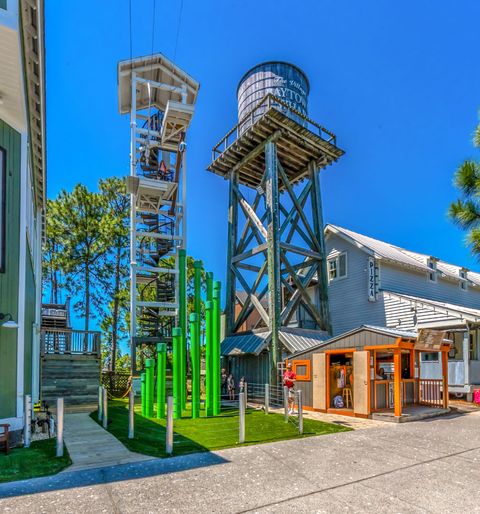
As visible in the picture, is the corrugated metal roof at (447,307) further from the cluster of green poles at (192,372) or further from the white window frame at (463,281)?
the cluster of green poles at (192,372)

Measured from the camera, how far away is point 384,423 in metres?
12.6

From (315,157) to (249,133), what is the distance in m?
3.94

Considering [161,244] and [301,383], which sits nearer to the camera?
[301,383]

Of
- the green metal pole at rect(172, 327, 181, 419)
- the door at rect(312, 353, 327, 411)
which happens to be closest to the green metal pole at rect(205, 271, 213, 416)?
the green metal pole at rect(172, 327, 181, 419)

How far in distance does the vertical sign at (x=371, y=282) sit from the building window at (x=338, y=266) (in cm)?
206

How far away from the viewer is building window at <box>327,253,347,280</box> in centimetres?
2383

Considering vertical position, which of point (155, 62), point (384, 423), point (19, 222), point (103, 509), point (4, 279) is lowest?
point (384, 423)

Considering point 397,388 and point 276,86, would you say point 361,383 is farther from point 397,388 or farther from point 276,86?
point 276,86

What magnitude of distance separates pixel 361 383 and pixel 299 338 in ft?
16.3

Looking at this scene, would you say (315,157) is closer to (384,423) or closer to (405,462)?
(384,423)

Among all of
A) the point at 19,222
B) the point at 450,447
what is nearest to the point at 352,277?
A: the point at 450,447

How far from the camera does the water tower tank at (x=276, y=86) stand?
21.3 metres

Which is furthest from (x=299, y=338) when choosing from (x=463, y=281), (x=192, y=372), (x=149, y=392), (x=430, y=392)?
(x=463, y=281)

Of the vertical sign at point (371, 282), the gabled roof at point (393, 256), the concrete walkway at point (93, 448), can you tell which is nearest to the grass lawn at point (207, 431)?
the concrete walkway at point (93, 448)
